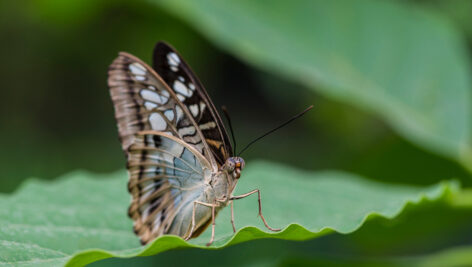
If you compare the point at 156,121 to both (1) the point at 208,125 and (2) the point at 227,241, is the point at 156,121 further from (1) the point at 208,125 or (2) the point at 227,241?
(2) the point at 227,241

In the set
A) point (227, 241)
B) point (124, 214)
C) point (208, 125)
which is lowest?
point (124, 214)

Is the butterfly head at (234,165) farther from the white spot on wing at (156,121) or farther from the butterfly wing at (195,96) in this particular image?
the white spot on wing at (156,121)

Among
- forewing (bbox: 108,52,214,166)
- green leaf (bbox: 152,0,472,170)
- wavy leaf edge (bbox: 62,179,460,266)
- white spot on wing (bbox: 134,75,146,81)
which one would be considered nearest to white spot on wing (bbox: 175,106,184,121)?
forewing (bbox: 108,52,214,166)

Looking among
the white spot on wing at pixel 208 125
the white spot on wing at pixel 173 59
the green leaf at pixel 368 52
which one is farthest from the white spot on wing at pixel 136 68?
the green leaf at pixel 368 52

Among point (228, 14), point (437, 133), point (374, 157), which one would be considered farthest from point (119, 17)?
point (437, 133)

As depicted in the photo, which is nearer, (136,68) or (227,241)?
(227,241)

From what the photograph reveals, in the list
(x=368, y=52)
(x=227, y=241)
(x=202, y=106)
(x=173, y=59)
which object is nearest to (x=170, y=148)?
(x=202, y=106)
